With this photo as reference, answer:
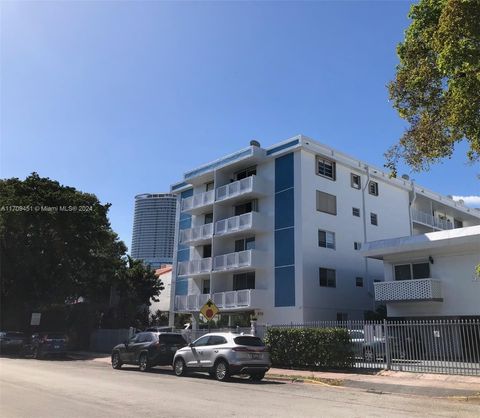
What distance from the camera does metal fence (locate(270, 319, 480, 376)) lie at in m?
17.9

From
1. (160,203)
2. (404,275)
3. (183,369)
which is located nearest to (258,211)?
(404,275)

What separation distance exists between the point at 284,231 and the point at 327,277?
12.9 ft

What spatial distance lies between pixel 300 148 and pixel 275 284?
8702 millimetres

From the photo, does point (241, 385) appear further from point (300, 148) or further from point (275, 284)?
point (300, 148)

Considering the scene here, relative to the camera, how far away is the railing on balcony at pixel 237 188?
33.8 metres

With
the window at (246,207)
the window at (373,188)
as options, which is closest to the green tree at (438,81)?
the window at (246,207)

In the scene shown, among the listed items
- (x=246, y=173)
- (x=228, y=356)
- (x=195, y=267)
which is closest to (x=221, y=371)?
(x=228, y=356)

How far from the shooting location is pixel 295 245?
3164 centimetres

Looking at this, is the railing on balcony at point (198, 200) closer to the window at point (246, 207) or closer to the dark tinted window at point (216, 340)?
the window at point (246, 207)

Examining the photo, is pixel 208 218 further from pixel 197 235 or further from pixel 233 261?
pixel 233 261

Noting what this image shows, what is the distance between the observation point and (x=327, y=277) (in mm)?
32375

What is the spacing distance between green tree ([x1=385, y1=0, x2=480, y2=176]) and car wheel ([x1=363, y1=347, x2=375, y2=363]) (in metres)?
7.67

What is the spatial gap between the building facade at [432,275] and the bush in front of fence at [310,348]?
7829mm

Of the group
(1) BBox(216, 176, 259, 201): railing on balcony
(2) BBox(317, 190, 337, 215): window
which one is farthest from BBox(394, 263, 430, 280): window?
(1) BBox(216, 176, 259, 201): railing on balcony
